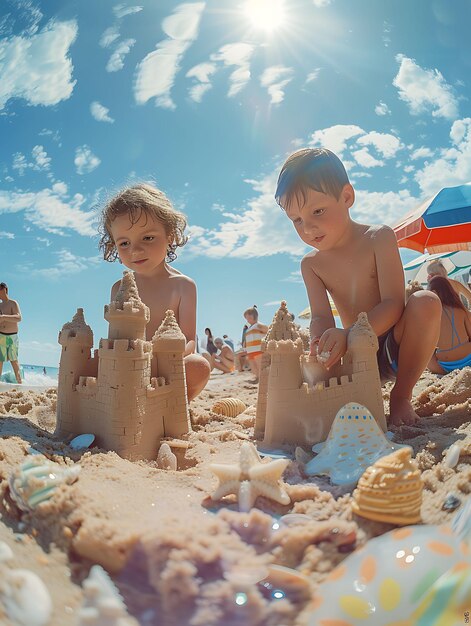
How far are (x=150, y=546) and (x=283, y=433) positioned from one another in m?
1.41

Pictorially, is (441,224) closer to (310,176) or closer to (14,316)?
(310,176)

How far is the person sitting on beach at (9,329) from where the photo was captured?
24.2 ft

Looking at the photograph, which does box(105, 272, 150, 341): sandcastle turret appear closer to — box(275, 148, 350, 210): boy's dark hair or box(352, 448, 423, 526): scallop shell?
box(275, 148, 350, 210): boy's dark hair

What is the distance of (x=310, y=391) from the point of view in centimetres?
239

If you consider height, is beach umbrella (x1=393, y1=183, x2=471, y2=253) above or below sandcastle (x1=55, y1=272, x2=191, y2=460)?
above

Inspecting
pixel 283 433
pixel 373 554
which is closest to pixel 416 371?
pixel 283 433

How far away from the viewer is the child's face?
124 inches

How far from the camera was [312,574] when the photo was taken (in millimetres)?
1013

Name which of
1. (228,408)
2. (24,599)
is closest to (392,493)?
(24,599)

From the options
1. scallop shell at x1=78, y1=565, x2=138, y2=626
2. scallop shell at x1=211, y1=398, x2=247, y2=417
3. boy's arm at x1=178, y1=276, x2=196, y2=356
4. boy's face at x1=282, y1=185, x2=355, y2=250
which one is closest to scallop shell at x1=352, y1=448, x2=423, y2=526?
scallop shell at x1=78, y1=565, x2=138, y2=626

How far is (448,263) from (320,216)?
407 inches

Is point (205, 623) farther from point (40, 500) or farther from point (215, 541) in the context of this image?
point (40, 500)

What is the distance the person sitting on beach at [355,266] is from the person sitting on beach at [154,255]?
880mm

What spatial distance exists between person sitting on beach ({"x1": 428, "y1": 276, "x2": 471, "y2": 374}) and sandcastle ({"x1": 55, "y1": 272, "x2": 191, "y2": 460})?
349 cm
